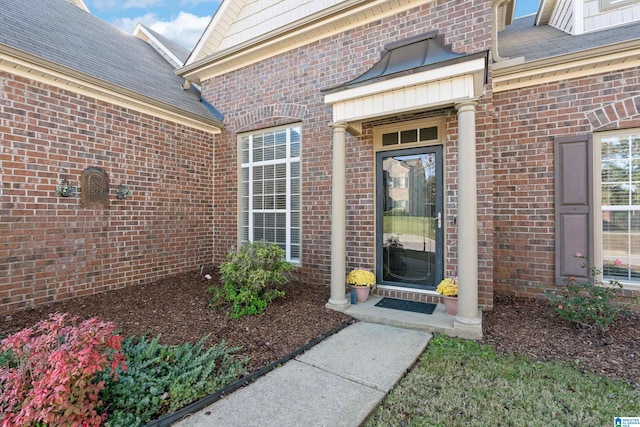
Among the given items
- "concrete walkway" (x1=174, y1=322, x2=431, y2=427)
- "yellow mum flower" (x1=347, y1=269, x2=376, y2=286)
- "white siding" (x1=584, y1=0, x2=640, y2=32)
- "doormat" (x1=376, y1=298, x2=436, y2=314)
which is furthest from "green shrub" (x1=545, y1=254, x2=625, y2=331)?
"white siding" (x1=584, y1=0, x2=640, y2=32)

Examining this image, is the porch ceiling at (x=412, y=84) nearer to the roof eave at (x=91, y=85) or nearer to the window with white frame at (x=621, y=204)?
the window with white frame at (x=621, y=204)

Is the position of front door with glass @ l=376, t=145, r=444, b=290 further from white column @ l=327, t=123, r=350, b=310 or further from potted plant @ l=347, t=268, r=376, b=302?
white column @ l=327, t=123, r=350, b=310

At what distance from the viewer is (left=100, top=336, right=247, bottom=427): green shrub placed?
2.12m

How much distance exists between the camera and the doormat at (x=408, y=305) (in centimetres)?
411

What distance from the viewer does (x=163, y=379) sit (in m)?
2.38

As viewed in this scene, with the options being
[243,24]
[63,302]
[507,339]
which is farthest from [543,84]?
[63,302]

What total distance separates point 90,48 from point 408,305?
7.53 metres

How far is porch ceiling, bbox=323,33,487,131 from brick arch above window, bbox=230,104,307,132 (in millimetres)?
1681

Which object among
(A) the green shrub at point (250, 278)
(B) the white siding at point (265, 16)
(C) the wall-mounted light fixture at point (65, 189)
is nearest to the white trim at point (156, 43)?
(B) the white siding at point (265, 16)

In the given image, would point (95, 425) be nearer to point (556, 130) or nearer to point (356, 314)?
point (356, 314)

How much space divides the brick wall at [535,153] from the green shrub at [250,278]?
11.5 feet

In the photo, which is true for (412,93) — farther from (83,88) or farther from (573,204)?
(83,88)

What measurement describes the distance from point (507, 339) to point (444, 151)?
8.59ft

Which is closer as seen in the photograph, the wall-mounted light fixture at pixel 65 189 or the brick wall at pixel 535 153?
the brick wall at pixel 535 153
